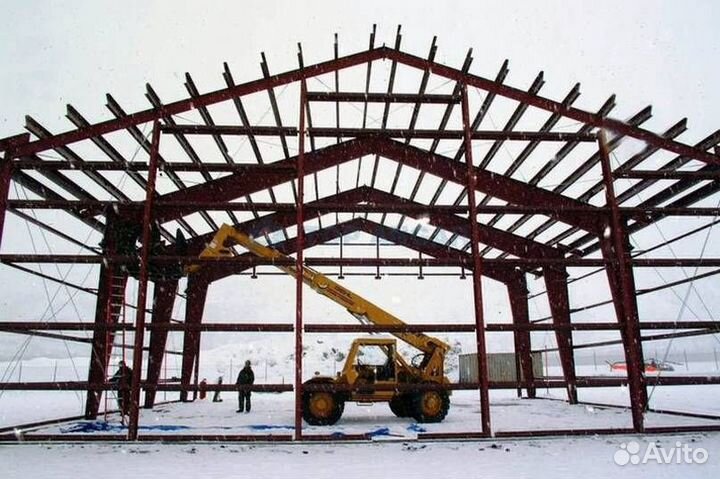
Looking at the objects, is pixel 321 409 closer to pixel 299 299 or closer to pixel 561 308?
pixel 299 299

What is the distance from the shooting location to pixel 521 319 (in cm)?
2111

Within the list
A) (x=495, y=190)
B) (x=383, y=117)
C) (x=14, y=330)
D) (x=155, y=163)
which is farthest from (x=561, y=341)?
(x=14, y=330)

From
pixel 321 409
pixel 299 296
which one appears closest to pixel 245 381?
pixel 321 409

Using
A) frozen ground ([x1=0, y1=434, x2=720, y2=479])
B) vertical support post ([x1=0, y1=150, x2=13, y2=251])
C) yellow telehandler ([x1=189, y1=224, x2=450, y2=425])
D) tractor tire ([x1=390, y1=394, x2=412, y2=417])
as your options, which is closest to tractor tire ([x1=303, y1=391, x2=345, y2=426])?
yellow telehandler ([x1=189, y1=224, x2=450, y2=425])

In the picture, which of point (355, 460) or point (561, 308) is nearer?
point (355, 460)

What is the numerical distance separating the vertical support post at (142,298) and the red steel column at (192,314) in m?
9.22

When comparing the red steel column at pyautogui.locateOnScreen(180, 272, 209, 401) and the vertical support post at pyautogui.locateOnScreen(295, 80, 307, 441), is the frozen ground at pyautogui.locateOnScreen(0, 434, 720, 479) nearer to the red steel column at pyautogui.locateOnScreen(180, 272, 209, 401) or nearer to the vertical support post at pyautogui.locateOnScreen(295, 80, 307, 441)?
the vertical support post at pyautogui.locateOnScreen(295, 80, 307, 441)

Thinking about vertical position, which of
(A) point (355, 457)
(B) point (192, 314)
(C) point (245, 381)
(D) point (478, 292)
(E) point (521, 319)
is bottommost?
(A) point (355, 457)

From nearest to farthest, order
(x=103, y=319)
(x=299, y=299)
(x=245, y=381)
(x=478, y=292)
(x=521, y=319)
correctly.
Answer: (x=299, y=299)
(x=478, y=292)
(x=103, y=319)
(x=245, y=381)
(x=521, y=319)

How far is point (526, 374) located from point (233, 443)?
1487cm

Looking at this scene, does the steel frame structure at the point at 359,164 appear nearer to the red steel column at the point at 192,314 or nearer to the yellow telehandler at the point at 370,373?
the yellow telehandler at the point at 370,373

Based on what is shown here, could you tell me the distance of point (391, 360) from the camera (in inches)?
539

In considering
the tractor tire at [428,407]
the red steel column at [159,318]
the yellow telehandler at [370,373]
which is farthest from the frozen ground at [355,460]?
the red steel column at [159,318]

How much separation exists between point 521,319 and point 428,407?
32.7 feet
